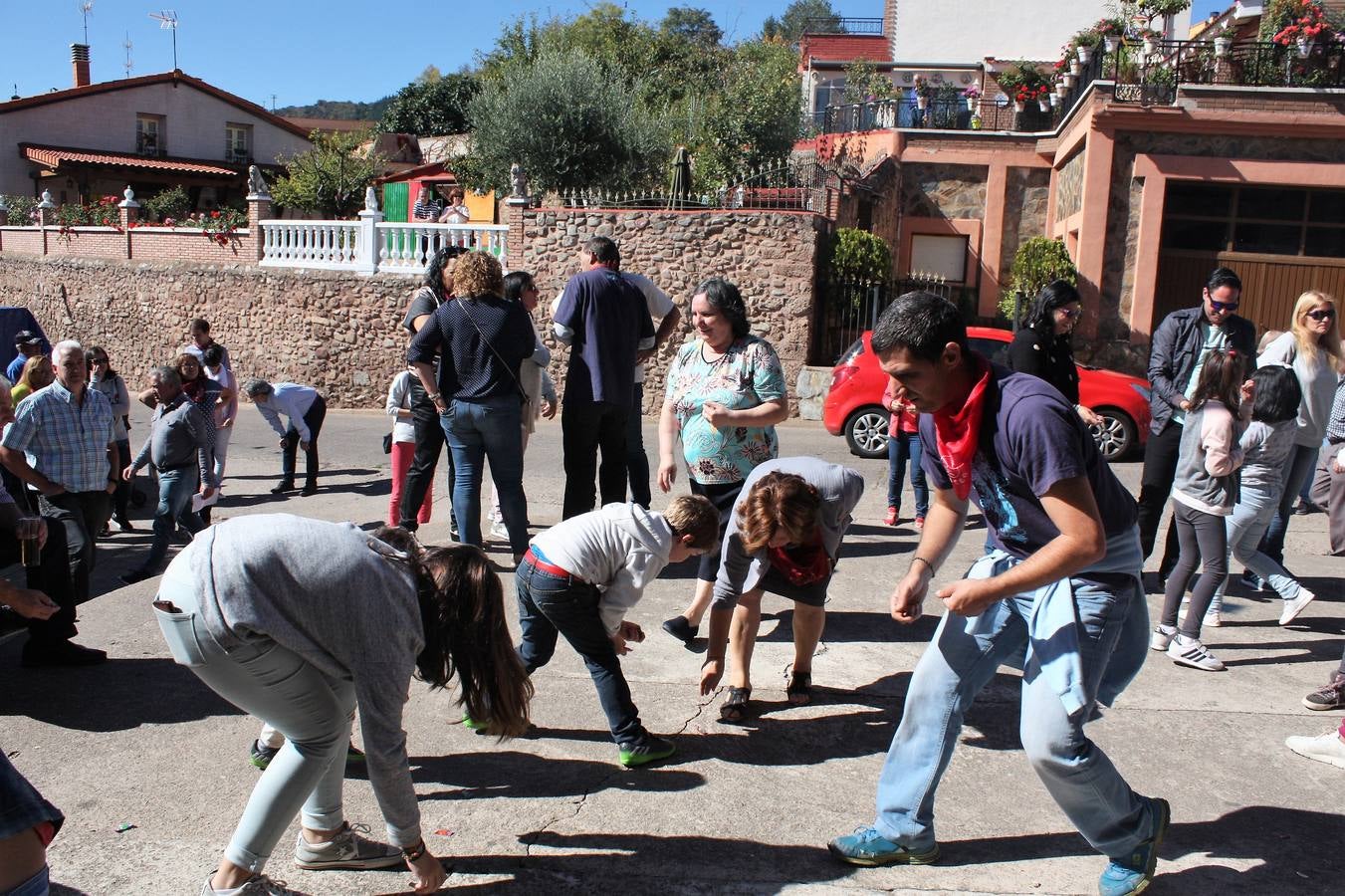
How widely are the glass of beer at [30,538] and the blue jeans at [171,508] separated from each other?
1884 mm

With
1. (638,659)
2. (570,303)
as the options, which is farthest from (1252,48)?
(638,659)

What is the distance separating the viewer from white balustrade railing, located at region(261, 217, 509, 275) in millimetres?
16047

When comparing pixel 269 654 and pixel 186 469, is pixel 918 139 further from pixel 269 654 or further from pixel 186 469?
pixel 269 654

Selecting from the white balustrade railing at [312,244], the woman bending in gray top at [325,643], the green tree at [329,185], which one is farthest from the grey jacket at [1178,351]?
the green tree at [329,185]

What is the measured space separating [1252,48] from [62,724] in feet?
55.3

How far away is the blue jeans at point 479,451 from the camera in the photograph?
234 inches

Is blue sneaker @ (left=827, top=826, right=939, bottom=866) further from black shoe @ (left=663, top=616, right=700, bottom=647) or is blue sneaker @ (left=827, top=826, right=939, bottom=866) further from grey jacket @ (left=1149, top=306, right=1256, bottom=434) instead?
grey jacket @ (left=1149, top=306, right=1256, bottom=434)

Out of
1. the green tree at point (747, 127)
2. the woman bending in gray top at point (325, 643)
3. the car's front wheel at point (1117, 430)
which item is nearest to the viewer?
the woman bending in gray top at point (325, 643)

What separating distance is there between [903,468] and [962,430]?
16.6 ft

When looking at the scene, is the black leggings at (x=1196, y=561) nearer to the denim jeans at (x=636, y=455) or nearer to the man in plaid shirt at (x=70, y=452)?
the denim jeans at (x=636, y=455)

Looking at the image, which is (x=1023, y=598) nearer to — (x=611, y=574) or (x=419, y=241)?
(x=611, y=574)

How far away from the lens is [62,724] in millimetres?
4402

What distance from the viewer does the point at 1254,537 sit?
5582 millimetres

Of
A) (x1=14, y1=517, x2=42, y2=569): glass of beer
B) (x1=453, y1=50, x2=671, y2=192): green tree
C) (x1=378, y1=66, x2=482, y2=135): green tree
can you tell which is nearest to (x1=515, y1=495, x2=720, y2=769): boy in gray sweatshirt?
(x1=14, y1=517, x2=42, y2=569): glass of beer
